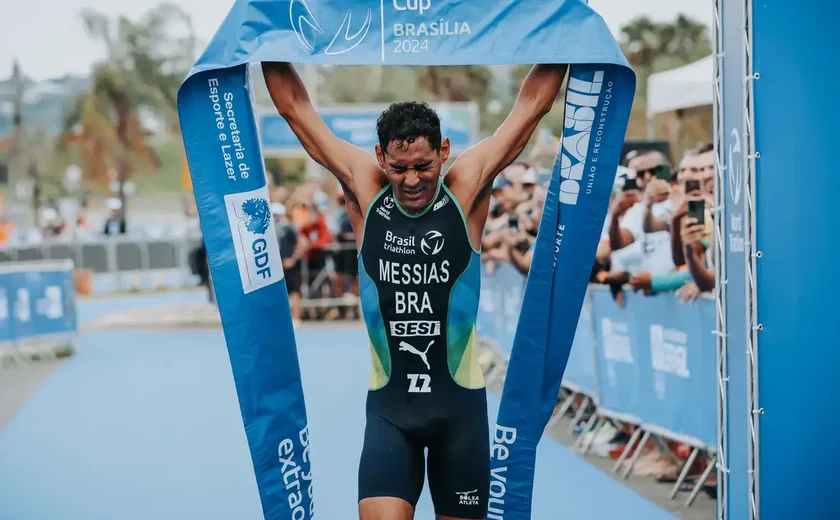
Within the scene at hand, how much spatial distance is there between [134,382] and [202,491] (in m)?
6.08

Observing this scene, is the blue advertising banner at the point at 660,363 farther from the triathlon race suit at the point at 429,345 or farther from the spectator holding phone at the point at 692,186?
the triathlon race suit at the point at 429,345

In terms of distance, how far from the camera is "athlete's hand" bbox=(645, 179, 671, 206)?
821 centimetres

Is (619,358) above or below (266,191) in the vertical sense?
below

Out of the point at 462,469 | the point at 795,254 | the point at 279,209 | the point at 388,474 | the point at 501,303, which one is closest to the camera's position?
the point at 388,474

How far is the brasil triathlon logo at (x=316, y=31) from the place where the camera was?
4680mm

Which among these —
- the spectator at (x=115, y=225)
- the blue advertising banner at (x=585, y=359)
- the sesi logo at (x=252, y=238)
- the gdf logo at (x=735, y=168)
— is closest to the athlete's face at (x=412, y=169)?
the sesi logo at (x=252, y=238)

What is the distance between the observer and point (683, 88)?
13.9m

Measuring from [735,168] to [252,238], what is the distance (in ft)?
8.50

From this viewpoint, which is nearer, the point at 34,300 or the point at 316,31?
the point at 316,31

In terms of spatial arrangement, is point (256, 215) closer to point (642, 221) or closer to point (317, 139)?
point (317, 139)

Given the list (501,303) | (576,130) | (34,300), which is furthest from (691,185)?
(34,300)

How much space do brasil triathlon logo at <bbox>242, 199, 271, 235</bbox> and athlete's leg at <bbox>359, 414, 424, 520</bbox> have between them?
1.05 metres

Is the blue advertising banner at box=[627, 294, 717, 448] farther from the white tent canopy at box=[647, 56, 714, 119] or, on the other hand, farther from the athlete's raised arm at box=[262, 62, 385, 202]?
the white tent canopy at box=[647, 56, 714, 119]

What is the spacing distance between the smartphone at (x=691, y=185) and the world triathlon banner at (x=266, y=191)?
115 inches
